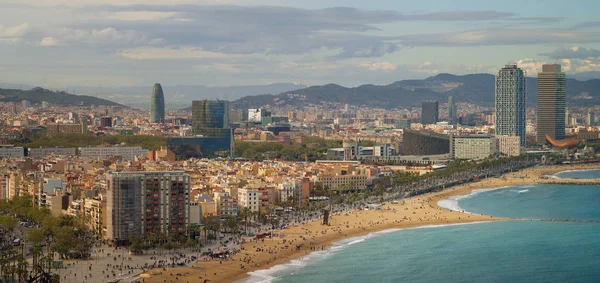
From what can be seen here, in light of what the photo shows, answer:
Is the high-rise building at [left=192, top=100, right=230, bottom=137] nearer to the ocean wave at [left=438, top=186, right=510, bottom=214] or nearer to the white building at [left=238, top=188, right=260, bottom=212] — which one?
the ocean wave at [left=438, top=186, right=510, bottom=214]

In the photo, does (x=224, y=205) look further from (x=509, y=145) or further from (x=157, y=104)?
(x=157, y=104)

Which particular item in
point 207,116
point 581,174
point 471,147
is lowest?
point 581,174

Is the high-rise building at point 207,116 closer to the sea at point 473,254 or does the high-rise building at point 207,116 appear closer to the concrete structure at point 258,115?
the sea at point 473,254

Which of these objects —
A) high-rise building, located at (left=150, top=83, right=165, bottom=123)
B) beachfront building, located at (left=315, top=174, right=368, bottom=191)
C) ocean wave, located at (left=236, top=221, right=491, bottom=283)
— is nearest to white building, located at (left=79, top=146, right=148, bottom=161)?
beachfront building, located at (left=315, top=174, right=368, bottom=191)

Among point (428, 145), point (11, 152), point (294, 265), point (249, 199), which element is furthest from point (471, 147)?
point (294, 265)

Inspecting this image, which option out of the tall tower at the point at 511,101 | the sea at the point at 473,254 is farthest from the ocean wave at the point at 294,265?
the tall tower at the point at 511,101

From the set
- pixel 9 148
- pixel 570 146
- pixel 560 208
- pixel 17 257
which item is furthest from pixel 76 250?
pixel 570 146
